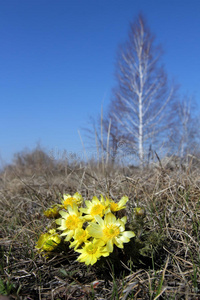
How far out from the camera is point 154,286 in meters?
1.02

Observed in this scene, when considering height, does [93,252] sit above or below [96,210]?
below

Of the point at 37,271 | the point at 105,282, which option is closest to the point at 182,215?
the point at 105,282

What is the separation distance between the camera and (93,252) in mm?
1024

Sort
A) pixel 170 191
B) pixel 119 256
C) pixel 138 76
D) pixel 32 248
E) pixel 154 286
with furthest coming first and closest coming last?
pixel 138 76
pixel 170 191
pixel 32 248
pixel 119 256
pixel 154 286

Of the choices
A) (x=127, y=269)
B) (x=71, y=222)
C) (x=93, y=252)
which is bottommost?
(x=127, y=269)

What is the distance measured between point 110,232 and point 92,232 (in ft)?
0.24

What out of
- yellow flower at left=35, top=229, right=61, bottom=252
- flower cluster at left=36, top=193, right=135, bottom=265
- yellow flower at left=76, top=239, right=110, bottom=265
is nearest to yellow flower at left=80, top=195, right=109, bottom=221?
flower cluster at left=36, top=193, right=135, bottom=265

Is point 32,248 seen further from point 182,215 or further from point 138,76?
point 138,76

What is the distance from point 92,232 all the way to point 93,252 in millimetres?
106

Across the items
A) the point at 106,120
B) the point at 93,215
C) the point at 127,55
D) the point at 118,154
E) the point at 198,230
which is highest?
the point at 127,55

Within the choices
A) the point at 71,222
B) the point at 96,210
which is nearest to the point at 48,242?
the point at 71,222

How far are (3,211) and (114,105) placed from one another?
35.7 feet

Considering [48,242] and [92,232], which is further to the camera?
[48,242]

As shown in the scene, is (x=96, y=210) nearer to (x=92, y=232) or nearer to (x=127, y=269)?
(x=92, y=232)
